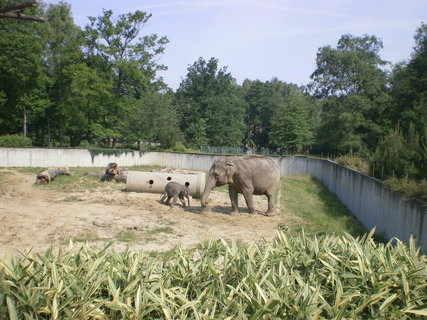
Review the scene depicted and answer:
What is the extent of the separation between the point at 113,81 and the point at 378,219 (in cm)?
3301

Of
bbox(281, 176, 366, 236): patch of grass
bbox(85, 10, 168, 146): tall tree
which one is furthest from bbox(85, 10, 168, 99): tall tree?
bbox(281, 176, 366, 236): patch of grass

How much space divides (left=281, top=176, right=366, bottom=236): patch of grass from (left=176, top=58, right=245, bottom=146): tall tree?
1495 inches

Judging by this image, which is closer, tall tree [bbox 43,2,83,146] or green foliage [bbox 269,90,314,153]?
tall tree [bbox 43,2,83,146]

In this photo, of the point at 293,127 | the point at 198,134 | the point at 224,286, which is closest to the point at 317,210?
the point at 224,286

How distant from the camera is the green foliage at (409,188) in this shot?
8820 millimetres

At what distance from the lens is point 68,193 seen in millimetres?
16938

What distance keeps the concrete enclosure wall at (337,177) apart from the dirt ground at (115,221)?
2996 mm

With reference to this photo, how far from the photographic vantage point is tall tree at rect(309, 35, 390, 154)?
141 ft

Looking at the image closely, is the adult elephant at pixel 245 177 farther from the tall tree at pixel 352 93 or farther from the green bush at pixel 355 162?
the tall tree at pixel 352 93

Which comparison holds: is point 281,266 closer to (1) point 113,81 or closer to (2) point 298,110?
(1) point 113,81

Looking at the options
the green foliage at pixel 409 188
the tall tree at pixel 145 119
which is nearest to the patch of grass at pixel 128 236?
the green foliage at pixel 409 188

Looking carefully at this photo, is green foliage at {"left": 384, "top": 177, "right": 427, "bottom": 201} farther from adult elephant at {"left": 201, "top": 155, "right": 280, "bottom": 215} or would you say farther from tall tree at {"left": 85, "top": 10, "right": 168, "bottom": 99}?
tall tree at {"left": 85, "top": 10, "right": 168, "bottom": 99}

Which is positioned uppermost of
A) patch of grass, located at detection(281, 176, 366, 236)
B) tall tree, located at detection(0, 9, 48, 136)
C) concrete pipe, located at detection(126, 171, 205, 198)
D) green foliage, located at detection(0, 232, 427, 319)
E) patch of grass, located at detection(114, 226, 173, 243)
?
tall tree, located at detection(0, 9, 48, 136)

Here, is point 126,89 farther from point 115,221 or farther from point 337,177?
point 115,221
